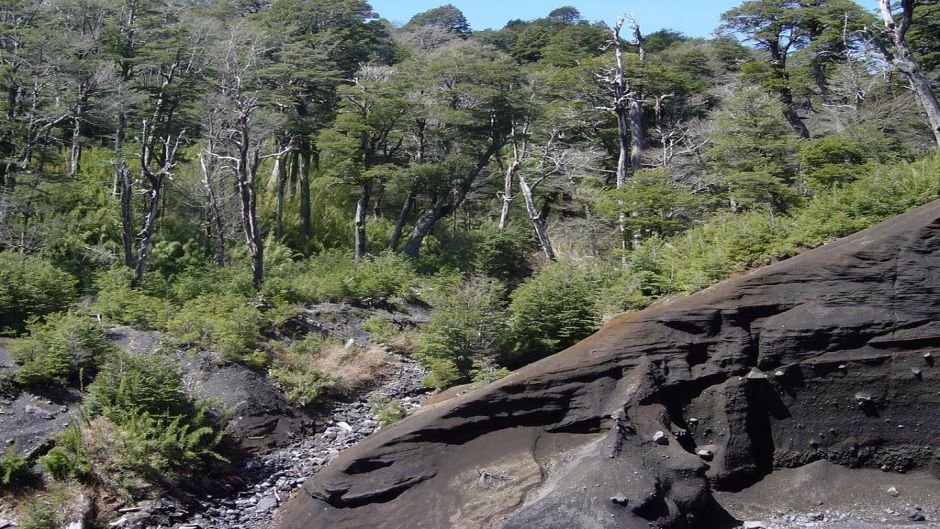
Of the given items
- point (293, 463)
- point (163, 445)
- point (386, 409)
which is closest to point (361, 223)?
point (386, 409)

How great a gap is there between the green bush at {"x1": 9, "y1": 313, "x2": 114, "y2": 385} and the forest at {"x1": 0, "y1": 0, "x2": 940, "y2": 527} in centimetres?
4

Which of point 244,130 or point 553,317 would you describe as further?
point 244,130

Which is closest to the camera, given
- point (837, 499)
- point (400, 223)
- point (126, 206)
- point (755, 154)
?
point (837, 499)

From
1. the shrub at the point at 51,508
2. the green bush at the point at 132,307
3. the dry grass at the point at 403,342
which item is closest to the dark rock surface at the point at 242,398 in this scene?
the green bush at the point at 132,307

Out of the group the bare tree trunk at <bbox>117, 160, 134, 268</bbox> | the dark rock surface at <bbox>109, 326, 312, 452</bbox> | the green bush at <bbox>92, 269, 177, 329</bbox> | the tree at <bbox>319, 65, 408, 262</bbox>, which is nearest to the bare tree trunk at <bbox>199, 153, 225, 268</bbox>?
the bare tree trunk at <bbox>117, 160, 134, 268</bbox>

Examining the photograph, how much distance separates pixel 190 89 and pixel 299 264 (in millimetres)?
6807

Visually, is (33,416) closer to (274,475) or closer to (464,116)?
(274,475)

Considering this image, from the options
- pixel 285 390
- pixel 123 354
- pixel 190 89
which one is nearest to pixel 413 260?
pixel 190 89

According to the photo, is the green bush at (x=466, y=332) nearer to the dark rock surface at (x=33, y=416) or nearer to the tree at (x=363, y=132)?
the dark rock surface at (x=33, y=416)

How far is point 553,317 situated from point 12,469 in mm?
8139

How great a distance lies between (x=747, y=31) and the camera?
1134 inches

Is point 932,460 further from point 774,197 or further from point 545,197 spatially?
point 545,197

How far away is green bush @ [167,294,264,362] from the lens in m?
13.6

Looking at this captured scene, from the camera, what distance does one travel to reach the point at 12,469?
911 cm
